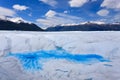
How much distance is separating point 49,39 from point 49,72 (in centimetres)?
143

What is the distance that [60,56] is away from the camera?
583 cm

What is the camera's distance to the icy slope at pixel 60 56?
532 centimetres

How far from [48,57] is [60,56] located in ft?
1.28

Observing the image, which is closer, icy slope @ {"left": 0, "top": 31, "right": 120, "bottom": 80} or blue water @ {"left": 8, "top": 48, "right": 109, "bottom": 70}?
icy slope @ {"left": 0, "top": 31, "right": 120, "bottom": 80}

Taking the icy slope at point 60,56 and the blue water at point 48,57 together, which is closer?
the icy slope at point 60,56

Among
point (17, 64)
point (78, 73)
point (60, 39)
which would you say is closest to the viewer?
point (78, 73)

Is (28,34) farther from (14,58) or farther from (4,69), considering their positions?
(4,69)

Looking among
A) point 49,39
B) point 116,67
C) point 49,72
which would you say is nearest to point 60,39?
point 49,39

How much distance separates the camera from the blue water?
5.65m

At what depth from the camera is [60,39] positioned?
6418 millimetres

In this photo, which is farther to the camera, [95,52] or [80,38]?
[80,38]

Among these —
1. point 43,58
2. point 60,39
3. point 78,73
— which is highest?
point 60,39

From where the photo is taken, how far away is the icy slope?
209 inches

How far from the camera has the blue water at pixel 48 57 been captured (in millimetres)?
5652
